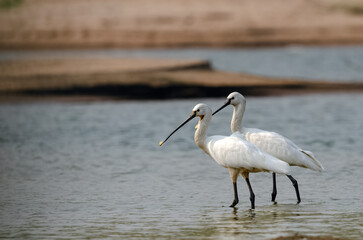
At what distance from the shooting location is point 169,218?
9.34 m

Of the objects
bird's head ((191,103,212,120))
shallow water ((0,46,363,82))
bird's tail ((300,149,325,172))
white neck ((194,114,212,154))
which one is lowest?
shallow water ((0,46,363,82))

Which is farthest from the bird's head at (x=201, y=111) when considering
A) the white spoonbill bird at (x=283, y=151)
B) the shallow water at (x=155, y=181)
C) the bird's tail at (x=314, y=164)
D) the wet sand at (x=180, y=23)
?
the wet sand at (x=180, y=23)

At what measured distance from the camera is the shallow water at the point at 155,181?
890cm

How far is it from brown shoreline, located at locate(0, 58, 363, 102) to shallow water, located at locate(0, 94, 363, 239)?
2106 millimetres

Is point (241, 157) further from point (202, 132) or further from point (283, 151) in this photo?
point (202, 132)

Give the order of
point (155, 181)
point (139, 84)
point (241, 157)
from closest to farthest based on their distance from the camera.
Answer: point (241, 157), point (155, 181), point (139, 84)

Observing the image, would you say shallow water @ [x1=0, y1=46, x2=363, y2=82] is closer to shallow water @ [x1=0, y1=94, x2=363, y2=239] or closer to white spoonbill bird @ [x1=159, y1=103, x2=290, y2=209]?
shallow water @ [x1=0, y1=94, x2=363, y2=239]

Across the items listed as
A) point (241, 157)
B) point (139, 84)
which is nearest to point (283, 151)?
point (241, 157)

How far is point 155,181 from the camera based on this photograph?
463 inches

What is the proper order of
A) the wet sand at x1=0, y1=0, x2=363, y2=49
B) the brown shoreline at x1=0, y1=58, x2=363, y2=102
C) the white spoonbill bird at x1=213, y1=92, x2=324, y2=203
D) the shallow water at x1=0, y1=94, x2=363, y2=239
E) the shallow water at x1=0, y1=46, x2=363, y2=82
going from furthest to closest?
the wet sand at x1=0, y1=0, x2=363, y2=49, the shallow water at x1=0, y1=46, x2=363, y2=82, the brown shoreline at x1=0, y1=58, x2=363, y2=102, the white spoonbill bird at x1=213, y1=92, x2=324, y2=203, the shallow water at x1=0, y1=94, x2=363, y2=239

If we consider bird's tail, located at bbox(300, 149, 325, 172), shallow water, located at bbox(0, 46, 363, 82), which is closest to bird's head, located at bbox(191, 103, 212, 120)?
bird's tail, located at bbox(300, 149, 325, 172)

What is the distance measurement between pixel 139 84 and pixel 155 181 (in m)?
11.2

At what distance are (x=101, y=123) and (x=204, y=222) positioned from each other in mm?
9908

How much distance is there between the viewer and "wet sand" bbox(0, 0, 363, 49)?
4838cm
